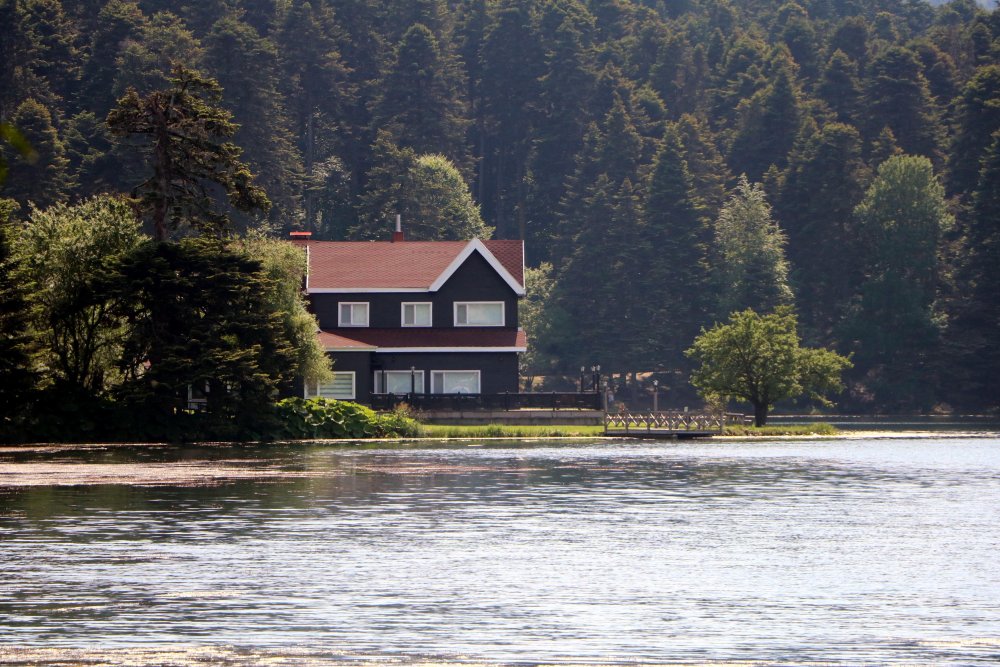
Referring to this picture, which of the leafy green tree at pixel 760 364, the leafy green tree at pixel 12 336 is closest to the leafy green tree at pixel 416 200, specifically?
the leafy green tree at pixel 760 364

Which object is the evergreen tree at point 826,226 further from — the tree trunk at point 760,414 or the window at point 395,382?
the window at point 395,382

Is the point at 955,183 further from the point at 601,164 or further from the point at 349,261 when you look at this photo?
the point at 349,261

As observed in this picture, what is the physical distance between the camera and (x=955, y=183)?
126688mm

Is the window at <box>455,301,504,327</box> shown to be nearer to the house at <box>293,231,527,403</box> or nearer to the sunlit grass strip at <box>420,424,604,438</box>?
the house at <box>293,231,527,403</box>

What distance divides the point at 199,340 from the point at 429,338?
20559 mm

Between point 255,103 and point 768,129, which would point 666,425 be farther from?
point 768,129

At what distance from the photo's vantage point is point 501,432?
72.3 metres

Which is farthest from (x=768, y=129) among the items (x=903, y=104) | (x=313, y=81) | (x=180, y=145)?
(x=180, y=145)

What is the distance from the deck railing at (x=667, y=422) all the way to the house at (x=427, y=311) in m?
8.15

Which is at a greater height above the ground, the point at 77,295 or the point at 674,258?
the point at 674,258

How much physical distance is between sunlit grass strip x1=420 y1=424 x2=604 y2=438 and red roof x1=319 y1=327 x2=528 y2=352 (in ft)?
24.5

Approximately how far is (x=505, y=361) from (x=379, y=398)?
7.30m

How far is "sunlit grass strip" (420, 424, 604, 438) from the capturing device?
7131cm

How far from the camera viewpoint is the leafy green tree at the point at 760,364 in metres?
75.8
